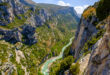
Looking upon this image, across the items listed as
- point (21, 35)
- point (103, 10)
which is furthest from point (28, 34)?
point (103, 10)

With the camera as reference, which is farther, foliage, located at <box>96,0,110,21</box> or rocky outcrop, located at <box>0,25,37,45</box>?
rocky outcrop, located at <box>0,25,37,45</box>

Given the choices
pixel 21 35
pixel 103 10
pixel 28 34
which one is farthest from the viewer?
pixel 28 34

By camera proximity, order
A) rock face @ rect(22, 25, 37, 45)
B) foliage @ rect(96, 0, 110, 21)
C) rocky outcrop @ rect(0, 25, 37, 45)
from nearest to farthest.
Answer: foliage @ rect(96, 0, 110, 21)
rocky outcrop @ rect(0, 25, 37, 45)
rock face @ rect(22, 25, 37, 45)

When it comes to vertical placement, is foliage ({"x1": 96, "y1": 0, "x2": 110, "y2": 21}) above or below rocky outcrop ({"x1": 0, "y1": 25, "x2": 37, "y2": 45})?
above

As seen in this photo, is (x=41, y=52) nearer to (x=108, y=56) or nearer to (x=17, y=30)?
(x=17, y=30)

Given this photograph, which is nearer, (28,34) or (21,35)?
(21,35)

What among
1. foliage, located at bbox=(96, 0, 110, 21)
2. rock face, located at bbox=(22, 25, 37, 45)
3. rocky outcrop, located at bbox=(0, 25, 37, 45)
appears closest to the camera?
foliage, located at bbox=(96, 0, 110, 21)

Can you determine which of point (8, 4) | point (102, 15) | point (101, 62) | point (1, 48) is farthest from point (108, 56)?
point (8, 4)

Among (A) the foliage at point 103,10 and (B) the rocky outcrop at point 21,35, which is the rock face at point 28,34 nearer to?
(B) the rocky outcrop at point 21,35

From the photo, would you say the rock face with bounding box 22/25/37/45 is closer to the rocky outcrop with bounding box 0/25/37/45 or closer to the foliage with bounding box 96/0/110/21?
the rocky outcrop with bounding box 0/25/37/45

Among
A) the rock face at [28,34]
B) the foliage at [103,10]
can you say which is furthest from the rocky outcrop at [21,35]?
the foliage at [103,10]

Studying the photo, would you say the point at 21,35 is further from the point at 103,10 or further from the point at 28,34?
the point at 103,10

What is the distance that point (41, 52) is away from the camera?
175 metres

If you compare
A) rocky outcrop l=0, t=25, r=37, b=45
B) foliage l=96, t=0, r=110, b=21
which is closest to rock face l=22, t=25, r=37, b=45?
rocky outcrop l=0, t=25, r=37, b=45
